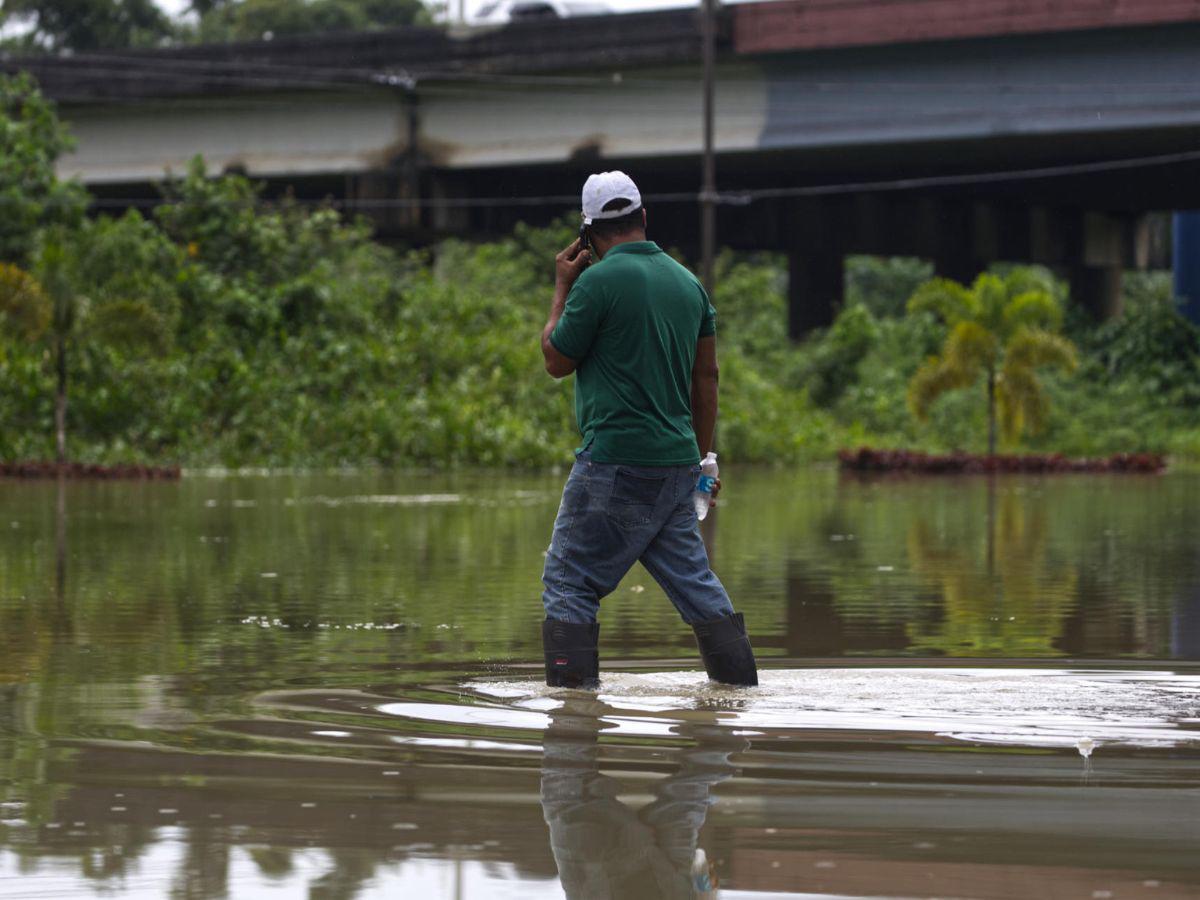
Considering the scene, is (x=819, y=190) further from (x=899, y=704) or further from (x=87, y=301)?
(x=899, y=704)

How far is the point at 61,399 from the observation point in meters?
32.6

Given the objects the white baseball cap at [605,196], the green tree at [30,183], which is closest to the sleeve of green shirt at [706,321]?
the white baseball cap at [605,196]

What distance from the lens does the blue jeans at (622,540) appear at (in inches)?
315

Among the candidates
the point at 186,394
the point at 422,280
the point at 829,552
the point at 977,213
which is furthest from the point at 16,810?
the point at 977,213

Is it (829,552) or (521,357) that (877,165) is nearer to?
(521,357)

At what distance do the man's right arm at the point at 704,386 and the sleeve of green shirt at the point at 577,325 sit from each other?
50cm

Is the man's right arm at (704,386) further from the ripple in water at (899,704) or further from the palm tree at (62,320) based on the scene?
the palm tree at (62,320)

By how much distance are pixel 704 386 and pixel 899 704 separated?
4.45 ft

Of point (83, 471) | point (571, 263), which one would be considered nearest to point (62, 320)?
point (83, 471)

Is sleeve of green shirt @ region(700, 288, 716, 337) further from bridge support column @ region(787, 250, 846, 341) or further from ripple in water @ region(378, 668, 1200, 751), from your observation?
bridge support column @ region(787, 250, 846, 341)

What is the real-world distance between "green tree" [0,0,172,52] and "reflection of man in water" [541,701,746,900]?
3059 inches

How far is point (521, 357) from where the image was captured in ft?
125

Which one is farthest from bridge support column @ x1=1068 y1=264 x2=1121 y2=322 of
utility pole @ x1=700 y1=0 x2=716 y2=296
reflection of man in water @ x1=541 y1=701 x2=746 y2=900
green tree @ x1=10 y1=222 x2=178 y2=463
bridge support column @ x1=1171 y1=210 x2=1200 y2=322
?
A: reflection of man in water @ x1=541 y1=701 x2=746 y2=900

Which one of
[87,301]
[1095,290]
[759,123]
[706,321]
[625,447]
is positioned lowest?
[625,447]
